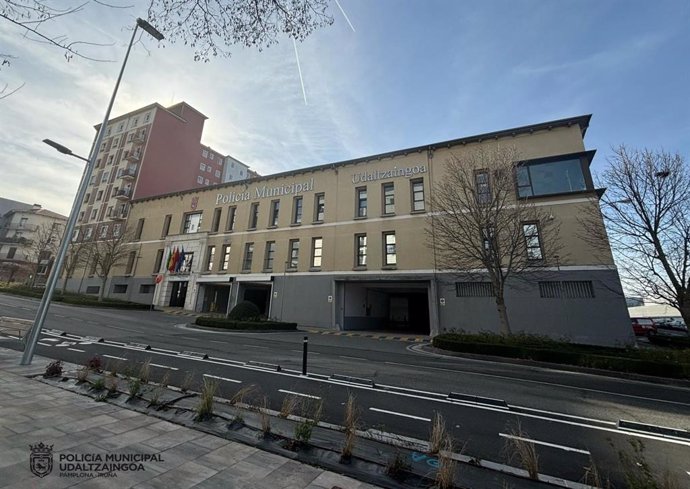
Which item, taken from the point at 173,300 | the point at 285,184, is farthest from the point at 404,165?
the point at 173,300

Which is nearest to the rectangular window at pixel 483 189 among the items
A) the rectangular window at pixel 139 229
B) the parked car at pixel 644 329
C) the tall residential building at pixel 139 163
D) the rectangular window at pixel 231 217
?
the rectangular window at pixel 231 217

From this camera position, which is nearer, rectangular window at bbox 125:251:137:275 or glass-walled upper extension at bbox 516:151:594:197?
glass-walled upper extension at bbox 516:151:594:197

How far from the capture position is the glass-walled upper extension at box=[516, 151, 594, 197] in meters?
19.7

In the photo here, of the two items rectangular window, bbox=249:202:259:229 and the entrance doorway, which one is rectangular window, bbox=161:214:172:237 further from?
rectangular window, bbox=249:202:259:229

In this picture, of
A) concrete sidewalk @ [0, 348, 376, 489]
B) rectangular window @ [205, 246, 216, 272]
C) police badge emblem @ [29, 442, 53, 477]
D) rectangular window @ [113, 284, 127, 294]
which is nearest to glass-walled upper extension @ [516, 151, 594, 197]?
concrete sidewalk @ [0, 348, 376, 489]

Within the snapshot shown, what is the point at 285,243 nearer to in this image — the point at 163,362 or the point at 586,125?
the point at 163,362

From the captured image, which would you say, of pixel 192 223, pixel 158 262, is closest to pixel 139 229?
pixel 158 262

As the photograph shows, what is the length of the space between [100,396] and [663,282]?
877 inches

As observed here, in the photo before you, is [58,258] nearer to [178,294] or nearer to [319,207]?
[319,207]

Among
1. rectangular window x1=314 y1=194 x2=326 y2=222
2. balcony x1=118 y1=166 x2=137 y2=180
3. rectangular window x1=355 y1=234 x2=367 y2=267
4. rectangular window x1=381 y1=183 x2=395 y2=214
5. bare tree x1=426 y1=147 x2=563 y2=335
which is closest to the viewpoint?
bare tree x1=426 y1=147 x2=563 y2=335

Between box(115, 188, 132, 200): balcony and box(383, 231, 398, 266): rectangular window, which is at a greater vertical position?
box(115, 188, 132, 200): balcony

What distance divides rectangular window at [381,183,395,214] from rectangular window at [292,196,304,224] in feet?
28.5

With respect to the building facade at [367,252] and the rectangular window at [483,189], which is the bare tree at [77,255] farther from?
the rectangular window at [483,189]

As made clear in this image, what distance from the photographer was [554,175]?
66.8 feet
